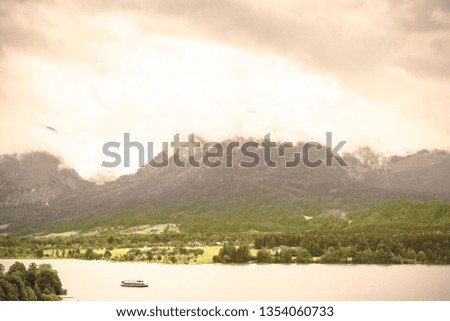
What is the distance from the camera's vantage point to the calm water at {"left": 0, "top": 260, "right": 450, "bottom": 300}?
4347 cm

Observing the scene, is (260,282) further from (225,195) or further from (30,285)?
(225,195)

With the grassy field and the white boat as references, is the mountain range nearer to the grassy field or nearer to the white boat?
the grassy field

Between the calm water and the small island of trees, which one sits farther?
the calm water

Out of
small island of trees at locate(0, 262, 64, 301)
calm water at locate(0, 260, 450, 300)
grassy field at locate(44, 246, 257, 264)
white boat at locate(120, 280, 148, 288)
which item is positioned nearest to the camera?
small island of trees at locate(0, 262, 64, 301)

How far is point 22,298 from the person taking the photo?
36.2 metres

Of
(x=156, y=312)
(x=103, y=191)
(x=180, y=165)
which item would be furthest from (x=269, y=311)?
(x=103, y=191)

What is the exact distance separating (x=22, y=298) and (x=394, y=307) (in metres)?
21.6

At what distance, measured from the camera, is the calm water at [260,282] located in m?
43.5

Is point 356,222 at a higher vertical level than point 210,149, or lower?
lower

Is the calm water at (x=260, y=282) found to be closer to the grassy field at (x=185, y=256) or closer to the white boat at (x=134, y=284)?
the white boat at (x=134, y=284)

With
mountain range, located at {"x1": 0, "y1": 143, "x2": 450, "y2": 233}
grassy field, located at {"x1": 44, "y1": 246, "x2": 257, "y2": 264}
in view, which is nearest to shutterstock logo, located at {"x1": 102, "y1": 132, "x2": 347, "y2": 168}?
mountain range, located at {"x1": 0, "y1": 143, "x2": 450, "y2": 233}

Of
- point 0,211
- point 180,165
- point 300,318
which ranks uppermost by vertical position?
point 180,165

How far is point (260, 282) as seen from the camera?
4847 cm

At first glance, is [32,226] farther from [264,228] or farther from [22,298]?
[22,298]
